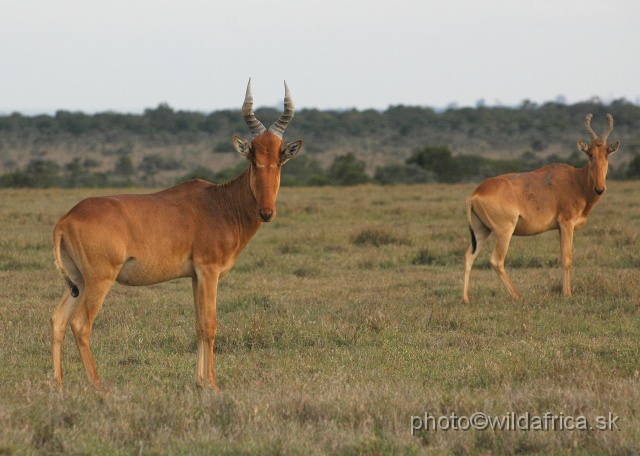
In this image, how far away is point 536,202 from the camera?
11.8 metres

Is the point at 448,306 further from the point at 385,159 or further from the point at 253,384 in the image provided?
the point at 385,159

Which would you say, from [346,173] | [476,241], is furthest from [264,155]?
[346,173]

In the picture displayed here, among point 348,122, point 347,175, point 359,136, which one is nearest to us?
point 347,175

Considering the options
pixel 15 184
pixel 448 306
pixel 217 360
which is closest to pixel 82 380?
pixel 217 360

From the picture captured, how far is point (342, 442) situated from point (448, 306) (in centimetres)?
539

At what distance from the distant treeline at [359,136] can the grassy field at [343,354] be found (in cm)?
2490

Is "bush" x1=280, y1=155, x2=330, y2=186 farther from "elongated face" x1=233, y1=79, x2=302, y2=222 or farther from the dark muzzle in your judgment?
the dark muzzle

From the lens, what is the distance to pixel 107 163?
5112 centimetres

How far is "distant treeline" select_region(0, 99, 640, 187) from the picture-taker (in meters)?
42.0

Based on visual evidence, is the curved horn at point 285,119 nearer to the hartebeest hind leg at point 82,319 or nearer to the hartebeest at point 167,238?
the hartebeest at point 167,238

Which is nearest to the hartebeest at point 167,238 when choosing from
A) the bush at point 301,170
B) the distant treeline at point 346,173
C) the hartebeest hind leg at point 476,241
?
the hartebeest hind leg at point 476,241

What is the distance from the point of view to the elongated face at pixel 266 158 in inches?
279

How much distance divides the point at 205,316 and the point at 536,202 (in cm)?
626

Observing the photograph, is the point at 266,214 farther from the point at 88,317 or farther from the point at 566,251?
the point at 566,251
